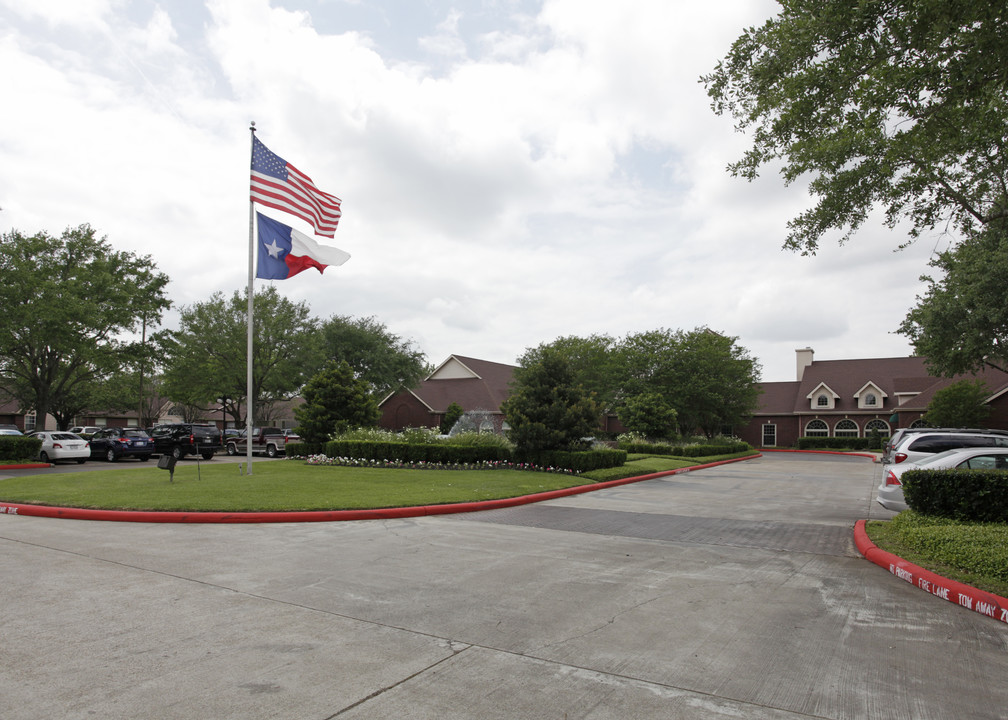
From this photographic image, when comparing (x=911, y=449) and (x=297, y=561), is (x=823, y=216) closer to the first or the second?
(x=911, y=449)

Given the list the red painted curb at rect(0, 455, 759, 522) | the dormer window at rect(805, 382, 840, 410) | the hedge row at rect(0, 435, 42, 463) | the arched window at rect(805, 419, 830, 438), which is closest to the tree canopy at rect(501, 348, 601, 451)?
the red painted curb at rect(0, 455, 759, 522)

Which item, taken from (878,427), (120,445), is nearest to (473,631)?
(120,445)

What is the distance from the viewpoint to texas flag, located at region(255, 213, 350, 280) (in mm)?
17750

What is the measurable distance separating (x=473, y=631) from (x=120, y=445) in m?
29.3

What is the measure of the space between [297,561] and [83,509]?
6156 millimetres

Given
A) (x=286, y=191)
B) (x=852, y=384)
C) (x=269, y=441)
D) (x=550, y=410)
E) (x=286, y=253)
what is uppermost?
(x=286, y=191)

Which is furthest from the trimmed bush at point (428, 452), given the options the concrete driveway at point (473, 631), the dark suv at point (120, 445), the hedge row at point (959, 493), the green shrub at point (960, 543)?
the green shrub at point (960, 543)

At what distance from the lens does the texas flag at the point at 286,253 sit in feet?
58.2

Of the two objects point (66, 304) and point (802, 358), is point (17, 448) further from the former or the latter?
point (802, 358)

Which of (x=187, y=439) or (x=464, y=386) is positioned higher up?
(x=464, y=386)

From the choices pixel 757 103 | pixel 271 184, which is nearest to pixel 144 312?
pixel 271 184

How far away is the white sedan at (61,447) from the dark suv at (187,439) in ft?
10.5

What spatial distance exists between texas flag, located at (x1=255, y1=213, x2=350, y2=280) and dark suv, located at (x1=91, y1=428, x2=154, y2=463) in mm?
16100

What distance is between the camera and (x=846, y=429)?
187 feet
